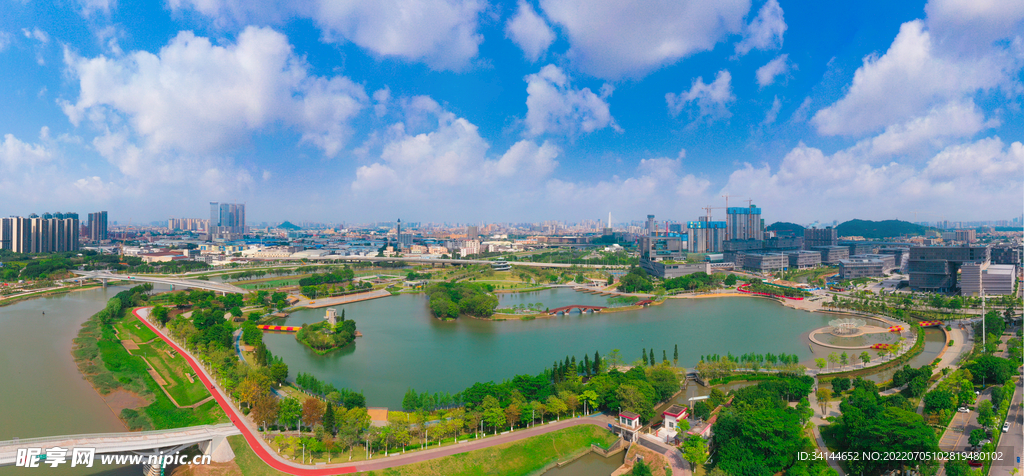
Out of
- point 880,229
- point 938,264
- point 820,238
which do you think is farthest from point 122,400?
point 880,229

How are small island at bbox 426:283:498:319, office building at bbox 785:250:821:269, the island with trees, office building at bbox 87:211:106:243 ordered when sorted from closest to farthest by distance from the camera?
the island with trees, small island at bbox 426:283:498:319, office building at bbox 785:250:821:269, office building at bbox 87:211:106:243

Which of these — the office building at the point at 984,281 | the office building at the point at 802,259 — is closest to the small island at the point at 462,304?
the office building at the point at 984,281

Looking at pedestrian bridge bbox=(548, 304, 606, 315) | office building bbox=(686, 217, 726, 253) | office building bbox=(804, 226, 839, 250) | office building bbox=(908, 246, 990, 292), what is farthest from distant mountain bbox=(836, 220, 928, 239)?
pedestrian bridge bbox=(548, 304, 606, 315)

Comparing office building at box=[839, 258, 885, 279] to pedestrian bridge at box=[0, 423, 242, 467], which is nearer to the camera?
pedestrian bridge at box=[0, 423, 242, 467]

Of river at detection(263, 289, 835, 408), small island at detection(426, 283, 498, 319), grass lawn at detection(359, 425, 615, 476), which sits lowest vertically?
grass lawn at detection(359, 425, 615, 476)

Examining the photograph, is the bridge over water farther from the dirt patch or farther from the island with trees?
the island with trees

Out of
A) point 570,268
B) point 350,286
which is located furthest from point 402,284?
point 570,268

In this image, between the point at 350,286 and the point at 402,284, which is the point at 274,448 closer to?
the point at 350,286
